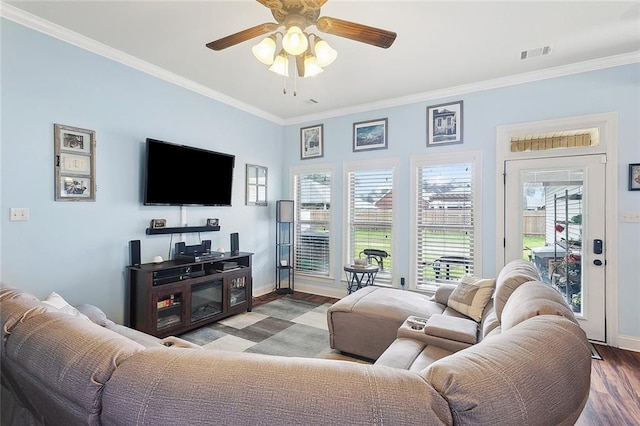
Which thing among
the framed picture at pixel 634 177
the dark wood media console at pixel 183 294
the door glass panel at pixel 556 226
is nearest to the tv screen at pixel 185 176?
the dark wood media console at pixel 183 294

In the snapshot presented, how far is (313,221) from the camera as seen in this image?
5.09 meters

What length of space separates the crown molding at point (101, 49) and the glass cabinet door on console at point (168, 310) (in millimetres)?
2434

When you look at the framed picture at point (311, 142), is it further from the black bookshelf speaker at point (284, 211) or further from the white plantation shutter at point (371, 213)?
the black bookshelf speaker at point (284, 211)

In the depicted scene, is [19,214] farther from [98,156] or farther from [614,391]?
[614,391]

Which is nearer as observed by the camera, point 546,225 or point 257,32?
point 257,32

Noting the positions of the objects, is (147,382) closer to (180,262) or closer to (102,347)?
(102,347)

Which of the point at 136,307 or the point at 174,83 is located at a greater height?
the point at 174,83

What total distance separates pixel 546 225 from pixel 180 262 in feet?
13.7

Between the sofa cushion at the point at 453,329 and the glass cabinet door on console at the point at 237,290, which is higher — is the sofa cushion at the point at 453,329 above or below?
above

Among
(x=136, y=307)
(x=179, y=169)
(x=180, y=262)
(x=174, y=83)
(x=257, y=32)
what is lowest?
(x=136, y=307)

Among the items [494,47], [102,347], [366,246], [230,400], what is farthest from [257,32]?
[366,246]

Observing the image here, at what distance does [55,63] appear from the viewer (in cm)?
266

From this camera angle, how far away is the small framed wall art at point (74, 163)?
8.77ft

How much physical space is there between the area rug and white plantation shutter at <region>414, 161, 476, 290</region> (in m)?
1.61
